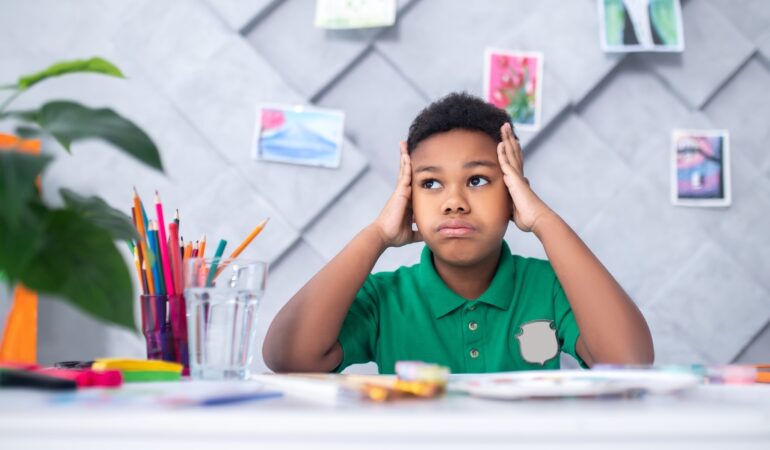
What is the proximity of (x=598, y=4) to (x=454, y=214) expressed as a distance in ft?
2.20

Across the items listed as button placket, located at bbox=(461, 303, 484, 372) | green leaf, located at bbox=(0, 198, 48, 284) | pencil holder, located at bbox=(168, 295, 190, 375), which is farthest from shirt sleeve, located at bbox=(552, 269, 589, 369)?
green leaf, located at bbox=(0, 198, 48, 284)

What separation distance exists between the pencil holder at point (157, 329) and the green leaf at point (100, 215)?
9.3 inches

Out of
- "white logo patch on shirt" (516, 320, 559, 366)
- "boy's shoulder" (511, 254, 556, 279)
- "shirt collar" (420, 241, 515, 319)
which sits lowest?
"white logo patch on shirt" (516, 320, 559, 366)

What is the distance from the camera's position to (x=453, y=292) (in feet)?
3.14

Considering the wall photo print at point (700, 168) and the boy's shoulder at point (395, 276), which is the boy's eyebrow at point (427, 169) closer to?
the boy's shoulder at point (395, 276)

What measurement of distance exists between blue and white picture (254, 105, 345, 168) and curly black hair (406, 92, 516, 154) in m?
0.26

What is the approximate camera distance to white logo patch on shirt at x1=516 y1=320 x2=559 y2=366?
0.90 metres

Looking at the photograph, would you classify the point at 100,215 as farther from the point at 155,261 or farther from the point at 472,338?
the point at 472,338

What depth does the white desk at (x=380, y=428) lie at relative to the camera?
293 mm

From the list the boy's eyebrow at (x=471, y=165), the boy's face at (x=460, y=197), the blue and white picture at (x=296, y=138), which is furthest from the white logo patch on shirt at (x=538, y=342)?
the blue and white picture at (x=296, y=138)

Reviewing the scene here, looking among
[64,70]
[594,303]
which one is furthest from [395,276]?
[64,70]

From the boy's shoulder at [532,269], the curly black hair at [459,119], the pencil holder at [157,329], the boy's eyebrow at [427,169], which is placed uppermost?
the curly black hair at [459,119]

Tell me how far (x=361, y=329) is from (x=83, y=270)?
612 millimetres

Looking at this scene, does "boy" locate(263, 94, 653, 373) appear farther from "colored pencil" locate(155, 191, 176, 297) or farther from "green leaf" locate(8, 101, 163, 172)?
"green leaf" locate(8, 101, 163, 172)
